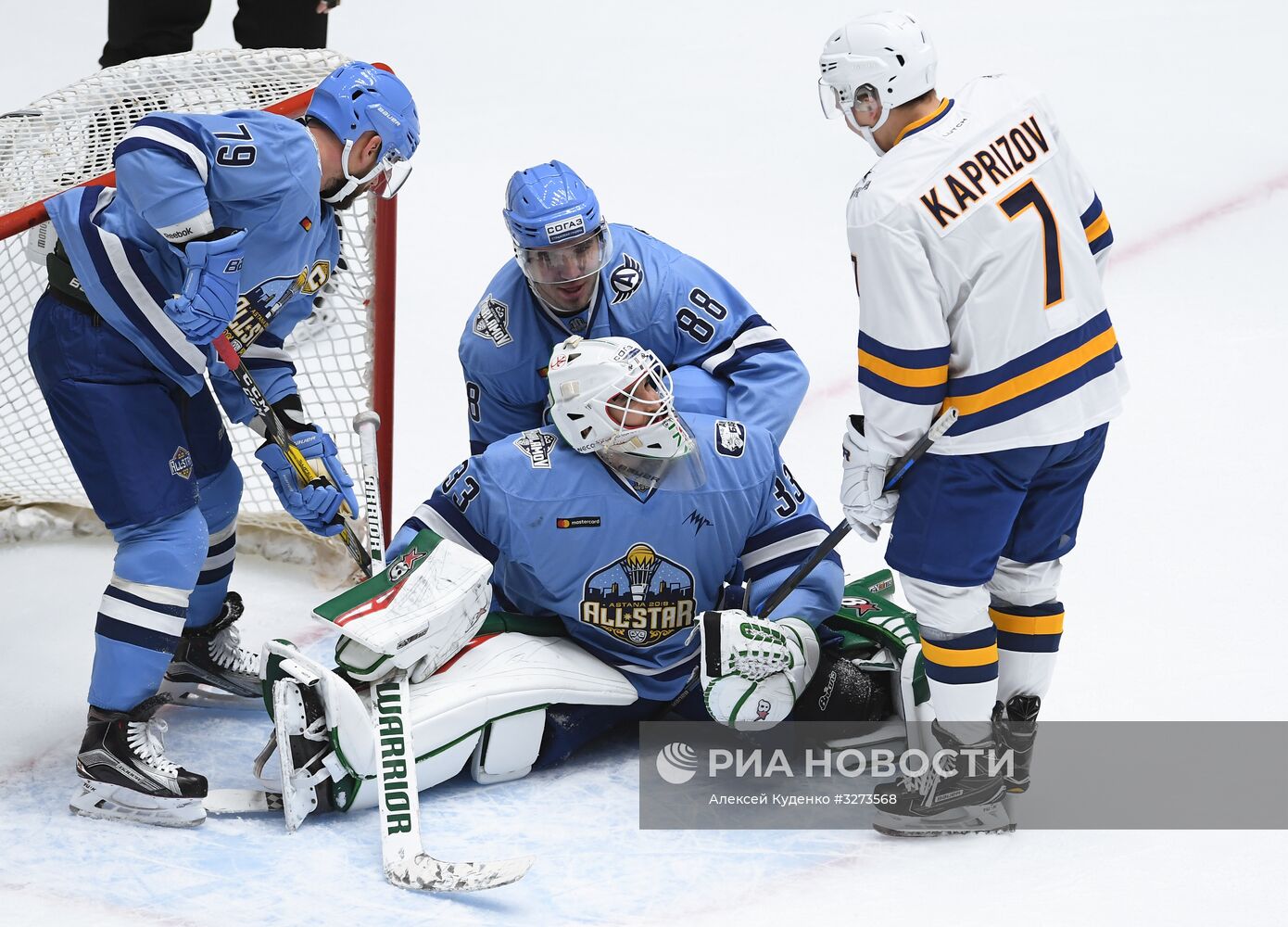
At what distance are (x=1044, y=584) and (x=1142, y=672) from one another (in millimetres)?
683

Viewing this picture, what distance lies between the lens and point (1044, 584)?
2660 mm

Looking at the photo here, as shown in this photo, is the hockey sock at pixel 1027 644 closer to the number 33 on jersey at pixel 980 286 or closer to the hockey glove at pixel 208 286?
the number 33 on jersey at pixel 980 286

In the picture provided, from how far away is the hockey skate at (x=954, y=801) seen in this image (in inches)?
103

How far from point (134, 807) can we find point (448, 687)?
0.58 m

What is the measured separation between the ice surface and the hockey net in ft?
0.44

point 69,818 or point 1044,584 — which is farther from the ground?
point 1044,584

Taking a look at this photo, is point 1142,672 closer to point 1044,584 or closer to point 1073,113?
point 1044,584

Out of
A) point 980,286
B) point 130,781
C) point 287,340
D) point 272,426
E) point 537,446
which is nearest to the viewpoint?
point 980,286

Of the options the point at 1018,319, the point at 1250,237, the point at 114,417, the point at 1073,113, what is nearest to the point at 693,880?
the point at 1018,319

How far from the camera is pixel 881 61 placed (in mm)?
2426

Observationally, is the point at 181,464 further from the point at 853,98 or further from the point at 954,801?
the point at 954,801

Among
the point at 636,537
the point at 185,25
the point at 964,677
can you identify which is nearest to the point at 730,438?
the point at 636,537

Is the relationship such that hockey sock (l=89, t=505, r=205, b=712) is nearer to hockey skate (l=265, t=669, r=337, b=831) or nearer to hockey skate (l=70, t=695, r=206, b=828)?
hockey skate (l=70, t=695, r=206, b=828)

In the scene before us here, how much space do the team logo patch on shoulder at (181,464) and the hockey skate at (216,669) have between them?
54 cm
